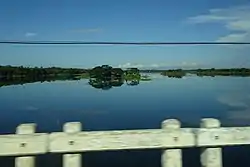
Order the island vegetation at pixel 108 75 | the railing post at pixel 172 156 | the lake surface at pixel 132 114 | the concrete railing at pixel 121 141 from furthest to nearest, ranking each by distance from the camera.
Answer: the island vegetation at pixel 108 75, the lake surface at pixel 132 114, the railing post at pixel 172 156, the concrete railing at pixel 121 141

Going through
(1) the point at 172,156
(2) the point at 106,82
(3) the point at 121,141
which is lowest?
(1) the point at 172,156

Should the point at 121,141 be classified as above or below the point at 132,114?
above

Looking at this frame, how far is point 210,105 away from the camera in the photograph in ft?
42.7

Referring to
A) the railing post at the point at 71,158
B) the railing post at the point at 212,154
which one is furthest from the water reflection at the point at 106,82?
the railing post at the point at 71,158

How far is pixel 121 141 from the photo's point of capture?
2916 mm

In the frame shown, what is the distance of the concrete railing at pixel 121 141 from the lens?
2.84 m

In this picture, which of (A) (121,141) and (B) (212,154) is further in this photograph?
(B) (212,154)

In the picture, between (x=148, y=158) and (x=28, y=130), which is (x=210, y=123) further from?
(x=148, y=158)

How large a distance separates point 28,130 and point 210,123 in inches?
46.3

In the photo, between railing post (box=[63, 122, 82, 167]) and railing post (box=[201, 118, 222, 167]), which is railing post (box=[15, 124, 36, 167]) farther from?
railing post (box=[201, 118, 222, 167])

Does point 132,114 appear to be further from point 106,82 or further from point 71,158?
point 71,158

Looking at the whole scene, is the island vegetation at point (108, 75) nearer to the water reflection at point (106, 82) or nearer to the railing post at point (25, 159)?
the water reflection at point (106, 82)

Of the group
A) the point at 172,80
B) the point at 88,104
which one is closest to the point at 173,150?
the point at 88,104

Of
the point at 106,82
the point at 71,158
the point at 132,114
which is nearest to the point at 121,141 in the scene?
the point at 71,158
